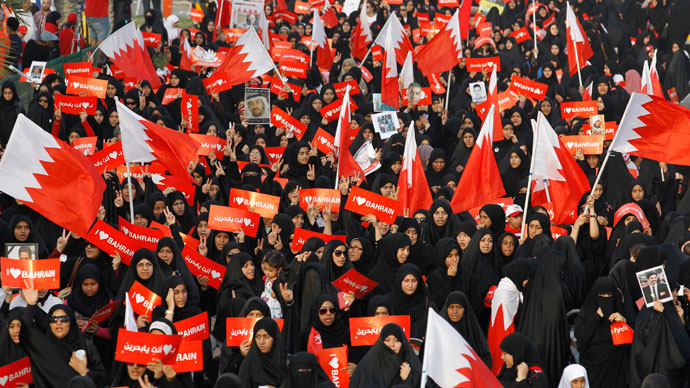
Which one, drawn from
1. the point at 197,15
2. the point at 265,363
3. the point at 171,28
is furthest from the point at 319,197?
the point at 171,28

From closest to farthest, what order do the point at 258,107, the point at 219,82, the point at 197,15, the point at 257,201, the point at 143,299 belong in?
the point at 143,299, the point at 257,201, the point at 258,107, the point at 219,82, the point at 197,15

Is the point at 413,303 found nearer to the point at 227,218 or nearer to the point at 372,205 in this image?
the point at 372,205

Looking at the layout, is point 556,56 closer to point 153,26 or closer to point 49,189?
point 153,26

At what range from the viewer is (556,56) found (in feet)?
51.8

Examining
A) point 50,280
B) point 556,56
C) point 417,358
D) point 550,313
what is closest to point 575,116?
point 556,56

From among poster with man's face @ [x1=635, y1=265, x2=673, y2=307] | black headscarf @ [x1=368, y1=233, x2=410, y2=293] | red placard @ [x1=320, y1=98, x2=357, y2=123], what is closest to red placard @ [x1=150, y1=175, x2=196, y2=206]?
black headscarf @ [x1=368, y1=233, x2=410, y2=293]

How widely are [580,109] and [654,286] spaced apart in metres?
5.74

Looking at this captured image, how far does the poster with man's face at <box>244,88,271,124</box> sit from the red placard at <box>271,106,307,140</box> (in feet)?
0.23

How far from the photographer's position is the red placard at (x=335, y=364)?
7094 millimetres

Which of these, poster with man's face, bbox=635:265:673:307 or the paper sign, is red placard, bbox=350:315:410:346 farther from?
the paper sign

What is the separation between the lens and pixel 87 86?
12094mm

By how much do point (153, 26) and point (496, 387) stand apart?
1231 centimetres

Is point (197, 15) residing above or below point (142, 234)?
below

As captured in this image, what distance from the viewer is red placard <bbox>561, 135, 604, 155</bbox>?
1111 cm
